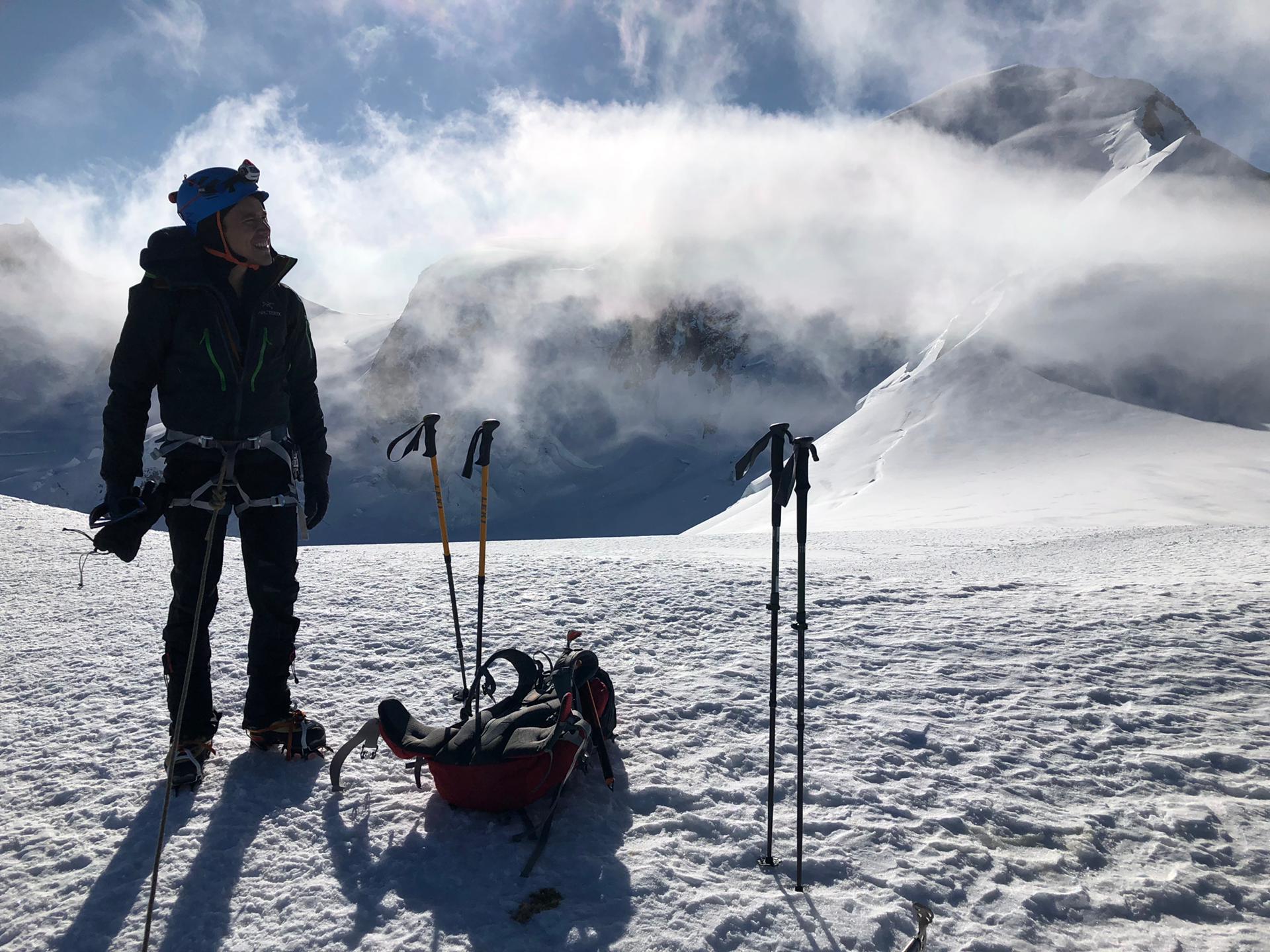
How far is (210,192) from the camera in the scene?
3121 millimetres

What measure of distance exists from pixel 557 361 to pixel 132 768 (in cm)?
10757

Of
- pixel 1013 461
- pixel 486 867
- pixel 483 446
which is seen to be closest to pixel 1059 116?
pixel 1013 461

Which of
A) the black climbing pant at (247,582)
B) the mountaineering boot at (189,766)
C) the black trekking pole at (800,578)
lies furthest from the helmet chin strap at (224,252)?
the black trekking pole at (800,578)

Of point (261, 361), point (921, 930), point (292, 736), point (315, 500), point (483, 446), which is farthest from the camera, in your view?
point (483, 446)

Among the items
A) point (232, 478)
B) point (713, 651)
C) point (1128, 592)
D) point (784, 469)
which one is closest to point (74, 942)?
point (232, 478)

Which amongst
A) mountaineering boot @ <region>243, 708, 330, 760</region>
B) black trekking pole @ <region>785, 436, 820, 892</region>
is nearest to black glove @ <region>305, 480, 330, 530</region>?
mountaineering boot @ <region>243, 708, 330, 760</region>

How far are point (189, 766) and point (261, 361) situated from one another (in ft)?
5.94

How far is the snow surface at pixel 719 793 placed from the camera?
7.84ft

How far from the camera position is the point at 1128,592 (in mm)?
5891

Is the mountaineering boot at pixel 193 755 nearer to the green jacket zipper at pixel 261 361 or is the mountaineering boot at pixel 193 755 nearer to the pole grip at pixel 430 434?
the green jacket zipper at pixel 261 361

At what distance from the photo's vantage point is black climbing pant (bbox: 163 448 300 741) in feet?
10.4

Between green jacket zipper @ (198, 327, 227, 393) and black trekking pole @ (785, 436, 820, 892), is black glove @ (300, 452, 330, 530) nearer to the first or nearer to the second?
green jacket zipper @ (198, 327, 227, 393)

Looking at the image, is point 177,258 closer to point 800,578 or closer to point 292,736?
point 292,736

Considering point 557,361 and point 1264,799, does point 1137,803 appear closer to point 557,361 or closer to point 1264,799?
point 1264,799
